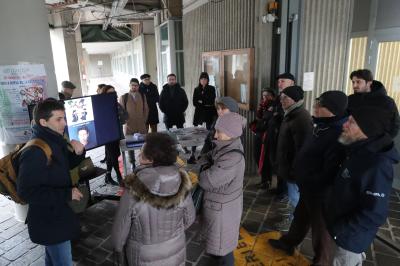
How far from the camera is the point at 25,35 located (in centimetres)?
357

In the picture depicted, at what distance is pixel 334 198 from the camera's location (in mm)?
2127

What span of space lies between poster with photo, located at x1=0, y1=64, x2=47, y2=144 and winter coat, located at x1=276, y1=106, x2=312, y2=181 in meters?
2.96

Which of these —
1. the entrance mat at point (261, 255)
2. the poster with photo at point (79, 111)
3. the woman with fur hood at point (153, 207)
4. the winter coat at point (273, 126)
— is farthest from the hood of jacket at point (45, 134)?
the winter coat at point (273, 126)

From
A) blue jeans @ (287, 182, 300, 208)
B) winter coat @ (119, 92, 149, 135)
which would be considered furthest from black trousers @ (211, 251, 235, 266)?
winter coat @ (119, 92, 149, 135)

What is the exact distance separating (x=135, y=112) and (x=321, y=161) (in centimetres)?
388

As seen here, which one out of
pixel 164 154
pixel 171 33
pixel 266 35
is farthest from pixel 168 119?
pixel 164 154

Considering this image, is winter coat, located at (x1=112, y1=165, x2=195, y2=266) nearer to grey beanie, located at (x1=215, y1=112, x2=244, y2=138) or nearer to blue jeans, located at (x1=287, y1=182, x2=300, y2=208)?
grey beanie, located at (x1=215, y1=112, x2=244, y2=138)

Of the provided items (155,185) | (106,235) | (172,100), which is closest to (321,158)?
(155,185)

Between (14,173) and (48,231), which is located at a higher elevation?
(14,173)

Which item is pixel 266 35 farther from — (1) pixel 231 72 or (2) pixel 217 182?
(2) pixel 217 182

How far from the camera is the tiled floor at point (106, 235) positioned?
10.5 ft

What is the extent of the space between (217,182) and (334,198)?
0.85 metres

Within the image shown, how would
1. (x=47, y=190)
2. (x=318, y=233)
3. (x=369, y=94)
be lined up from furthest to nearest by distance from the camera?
1. (x=369, y=94)
2. (x=318, y=233)
3. (x=47, y=190)

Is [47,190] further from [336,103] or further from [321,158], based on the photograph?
[336,103]
